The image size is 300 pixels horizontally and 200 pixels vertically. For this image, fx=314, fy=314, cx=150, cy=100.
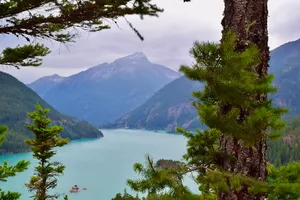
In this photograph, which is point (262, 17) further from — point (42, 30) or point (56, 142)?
point (56, 142)

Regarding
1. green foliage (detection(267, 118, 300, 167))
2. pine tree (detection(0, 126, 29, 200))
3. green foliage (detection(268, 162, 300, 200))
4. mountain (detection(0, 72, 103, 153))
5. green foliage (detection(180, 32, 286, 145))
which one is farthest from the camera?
mountain (detection(0, 72, 103, 153))

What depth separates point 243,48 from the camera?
96.1 inches

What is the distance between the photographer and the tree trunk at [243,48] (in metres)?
2.40

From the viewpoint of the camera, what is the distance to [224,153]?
2.46 metres

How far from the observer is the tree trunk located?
2.40 m

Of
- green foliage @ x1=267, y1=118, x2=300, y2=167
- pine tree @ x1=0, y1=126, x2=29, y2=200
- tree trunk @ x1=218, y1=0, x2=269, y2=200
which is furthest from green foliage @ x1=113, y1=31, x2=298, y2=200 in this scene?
green foliage @ x1=267, y1=118, x2=300, y2=167

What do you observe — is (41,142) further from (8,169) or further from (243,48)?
(243,48)

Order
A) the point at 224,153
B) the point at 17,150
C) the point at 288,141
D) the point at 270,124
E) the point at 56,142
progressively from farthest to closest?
the point at 17,150 < the point at 288,141 < the point at 56,142 < the point at 224,153 < the point at 270,124

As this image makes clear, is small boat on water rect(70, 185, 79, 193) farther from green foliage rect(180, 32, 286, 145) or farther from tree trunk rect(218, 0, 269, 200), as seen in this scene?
green foliage rect(180, 32, 286, 145)

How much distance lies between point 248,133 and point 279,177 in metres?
1.28

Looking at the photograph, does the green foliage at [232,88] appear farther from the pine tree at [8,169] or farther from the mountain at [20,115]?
the mountain at [20,115]

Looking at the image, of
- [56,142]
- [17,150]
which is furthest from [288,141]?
[56,142]

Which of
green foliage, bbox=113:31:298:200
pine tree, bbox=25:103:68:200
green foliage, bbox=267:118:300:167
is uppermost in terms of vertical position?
green foliage, bbox=113:31:298:200

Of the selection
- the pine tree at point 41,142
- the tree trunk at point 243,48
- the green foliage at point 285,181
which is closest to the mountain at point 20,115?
the pine tree at point 41,142
